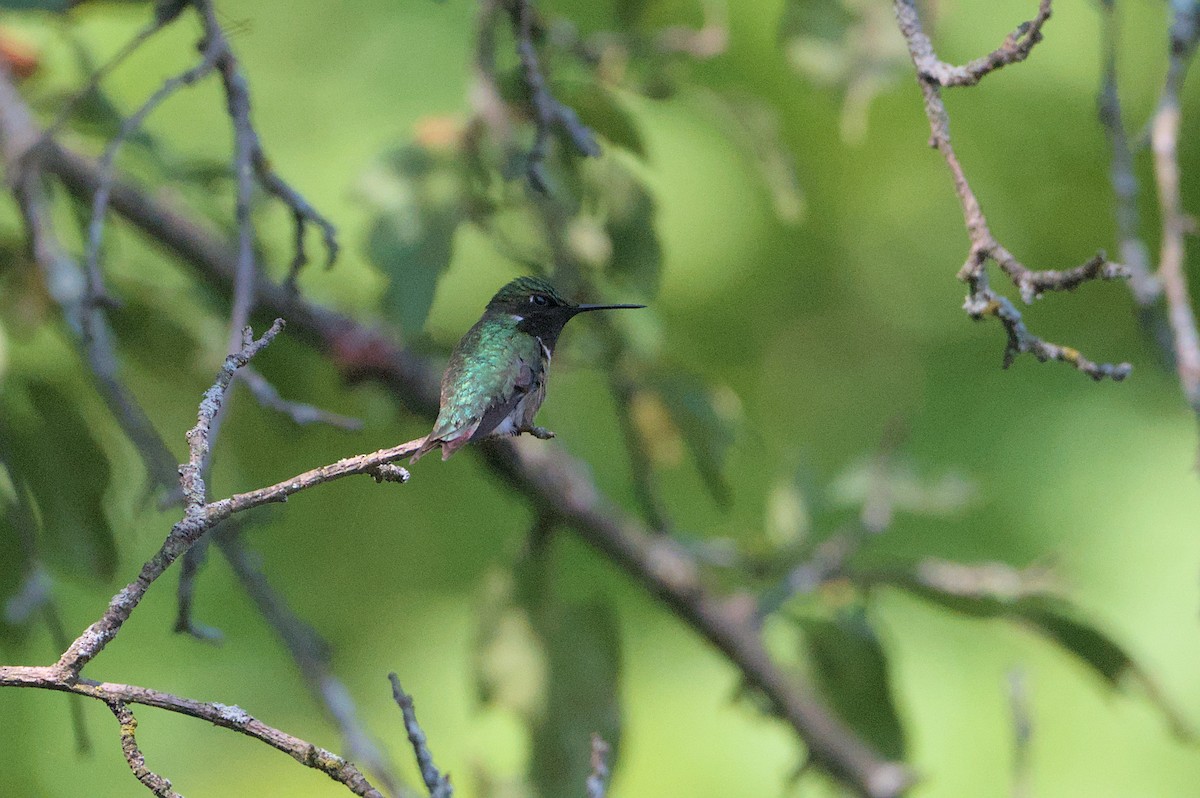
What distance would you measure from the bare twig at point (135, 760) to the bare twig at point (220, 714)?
10 mm

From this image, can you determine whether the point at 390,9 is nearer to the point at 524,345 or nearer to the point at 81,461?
the point at 81,461

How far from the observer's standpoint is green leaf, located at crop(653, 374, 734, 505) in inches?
47.6

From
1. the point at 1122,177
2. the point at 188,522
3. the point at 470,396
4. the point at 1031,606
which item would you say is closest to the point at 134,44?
the point at 470,396

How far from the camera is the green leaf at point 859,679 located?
1.33 m

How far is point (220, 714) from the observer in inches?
18.0

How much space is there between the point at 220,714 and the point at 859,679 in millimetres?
986

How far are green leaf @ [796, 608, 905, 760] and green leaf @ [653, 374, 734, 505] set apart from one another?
23cm

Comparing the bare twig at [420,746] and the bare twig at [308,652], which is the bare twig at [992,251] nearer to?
the bare twig at [420,746]

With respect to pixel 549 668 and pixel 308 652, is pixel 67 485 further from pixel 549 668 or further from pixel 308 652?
pixel 549 668

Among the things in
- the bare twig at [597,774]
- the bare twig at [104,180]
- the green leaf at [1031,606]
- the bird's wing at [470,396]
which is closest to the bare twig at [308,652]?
the bare twig at [104,180]

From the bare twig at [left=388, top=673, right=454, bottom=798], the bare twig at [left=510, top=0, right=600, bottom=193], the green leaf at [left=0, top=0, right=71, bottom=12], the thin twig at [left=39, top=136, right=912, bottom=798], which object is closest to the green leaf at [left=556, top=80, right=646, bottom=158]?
the bare twig at [left=510, top=0, right=600, bottom=193]

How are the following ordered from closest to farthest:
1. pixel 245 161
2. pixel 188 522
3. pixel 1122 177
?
pixel 188 522, pixel 245 161, pixel 1122 177

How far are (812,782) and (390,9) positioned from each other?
4.68 ft

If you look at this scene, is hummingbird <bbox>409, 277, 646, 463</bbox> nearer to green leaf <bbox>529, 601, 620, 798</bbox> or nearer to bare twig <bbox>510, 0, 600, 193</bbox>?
bare twig <bbox>510, 0, 600, 193</bbox>
